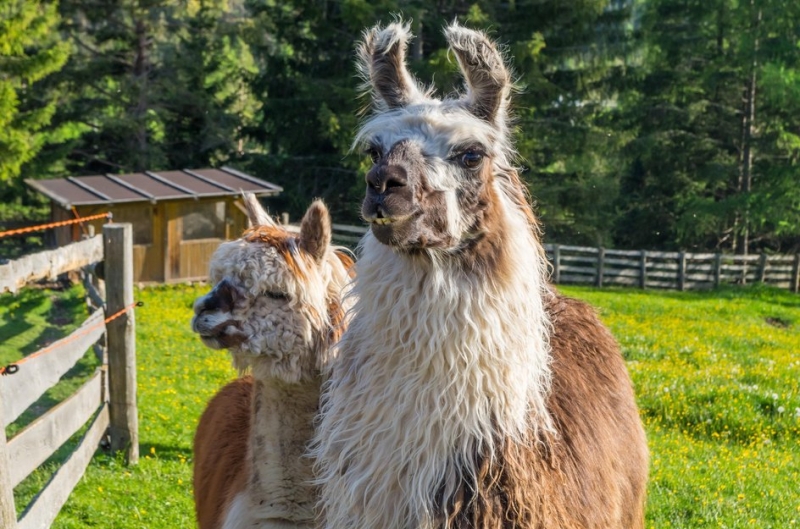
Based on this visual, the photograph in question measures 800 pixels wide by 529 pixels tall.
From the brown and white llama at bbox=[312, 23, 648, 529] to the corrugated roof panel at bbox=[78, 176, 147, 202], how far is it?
16.2m

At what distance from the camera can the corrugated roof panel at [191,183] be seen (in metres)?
19.5

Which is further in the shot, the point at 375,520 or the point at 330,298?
the point at 330,298

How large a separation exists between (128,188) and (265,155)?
751 centimetres

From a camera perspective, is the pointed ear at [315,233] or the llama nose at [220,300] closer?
the llama nose at [220,300]

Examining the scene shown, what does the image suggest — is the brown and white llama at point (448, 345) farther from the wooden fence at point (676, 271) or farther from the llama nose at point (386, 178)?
the wooden fence at point (676, 271)

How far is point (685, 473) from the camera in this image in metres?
6.66

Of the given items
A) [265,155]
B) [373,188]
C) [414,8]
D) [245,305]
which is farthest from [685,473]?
[265,155]

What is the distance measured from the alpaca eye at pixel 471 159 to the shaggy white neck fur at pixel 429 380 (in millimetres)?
194

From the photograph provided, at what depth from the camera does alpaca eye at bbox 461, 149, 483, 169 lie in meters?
2.94

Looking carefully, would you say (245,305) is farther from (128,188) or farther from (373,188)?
(128,188)

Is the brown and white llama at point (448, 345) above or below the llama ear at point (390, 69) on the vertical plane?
below

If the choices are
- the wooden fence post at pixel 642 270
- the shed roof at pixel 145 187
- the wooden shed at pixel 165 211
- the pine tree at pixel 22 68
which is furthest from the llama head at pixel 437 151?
the wooden fence post at pixel 642 270

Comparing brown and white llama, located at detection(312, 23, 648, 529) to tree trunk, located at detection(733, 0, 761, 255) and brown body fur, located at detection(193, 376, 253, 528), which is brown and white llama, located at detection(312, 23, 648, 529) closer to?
brown body fur, located at detection(193, 376, 253, 528)

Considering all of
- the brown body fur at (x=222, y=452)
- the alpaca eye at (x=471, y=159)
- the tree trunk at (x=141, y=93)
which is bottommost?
the brown body fur at (x=222, y=452)
